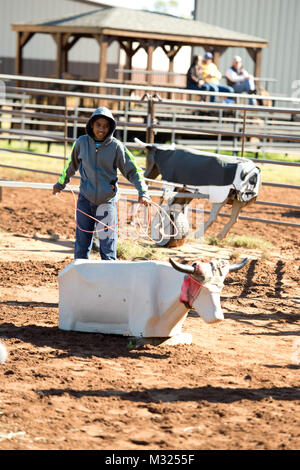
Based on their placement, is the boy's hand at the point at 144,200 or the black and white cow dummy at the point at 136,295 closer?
the black and white cow dummy at the point at 136,295

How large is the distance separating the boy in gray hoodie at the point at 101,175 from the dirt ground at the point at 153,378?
70cm

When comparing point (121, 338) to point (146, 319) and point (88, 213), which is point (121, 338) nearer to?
point (146, 319)

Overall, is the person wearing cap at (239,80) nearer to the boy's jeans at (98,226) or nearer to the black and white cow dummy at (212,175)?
the black and white cow dummy at (212,175)

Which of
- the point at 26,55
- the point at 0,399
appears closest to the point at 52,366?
the point at 0,399

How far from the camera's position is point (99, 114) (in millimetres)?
5891

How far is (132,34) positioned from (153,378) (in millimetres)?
15075

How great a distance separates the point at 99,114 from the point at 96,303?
1.42 m

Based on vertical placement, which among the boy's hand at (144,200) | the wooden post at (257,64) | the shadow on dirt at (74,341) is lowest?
the shadow on dirt at (74,341)

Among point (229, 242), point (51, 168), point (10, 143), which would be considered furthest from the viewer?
point (10, 143)

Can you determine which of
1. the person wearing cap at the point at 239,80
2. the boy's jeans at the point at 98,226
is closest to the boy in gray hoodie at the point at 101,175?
the boy's jeans at the point at 98,226

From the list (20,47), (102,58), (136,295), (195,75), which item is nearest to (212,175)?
(136,295)

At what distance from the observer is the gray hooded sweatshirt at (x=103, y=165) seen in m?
5.98

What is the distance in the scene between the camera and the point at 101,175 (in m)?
6.04

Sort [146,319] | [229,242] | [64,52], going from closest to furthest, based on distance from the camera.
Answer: [146,319]
[229,242]
[64,52]
